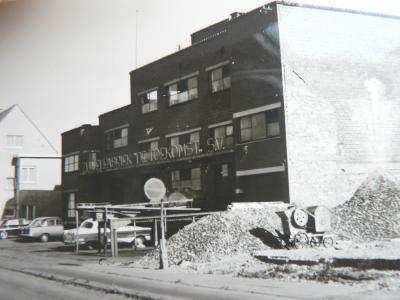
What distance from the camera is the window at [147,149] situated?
3288cm

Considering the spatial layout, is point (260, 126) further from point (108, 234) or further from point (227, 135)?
point (108, 234)

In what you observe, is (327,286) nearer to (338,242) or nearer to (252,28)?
(338,242)

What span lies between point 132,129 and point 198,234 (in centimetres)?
1843

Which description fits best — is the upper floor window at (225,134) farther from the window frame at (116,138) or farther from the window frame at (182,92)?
the window frame at (116,138)

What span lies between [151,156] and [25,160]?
2385 cm

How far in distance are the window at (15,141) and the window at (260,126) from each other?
111 feet

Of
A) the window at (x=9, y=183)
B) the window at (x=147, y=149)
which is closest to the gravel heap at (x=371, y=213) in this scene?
the window at (x=147, y=149)

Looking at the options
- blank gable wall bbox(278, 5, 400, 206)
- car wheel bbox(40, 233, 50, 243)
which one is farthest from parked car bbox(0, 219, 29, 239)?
blank gable wall bbox(278, 5, 400, 206)

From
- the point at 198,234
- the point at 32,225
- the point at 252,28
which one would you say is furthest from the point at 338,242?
the point at 32,225

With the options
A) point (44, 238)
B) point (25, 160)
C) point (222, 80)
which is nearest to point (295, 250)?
point (222, 80)

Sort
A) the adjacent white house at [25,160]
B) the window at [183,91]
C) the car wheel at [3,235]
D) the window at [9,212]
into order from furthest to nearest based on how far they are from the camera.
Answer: the adjacent white house at [25,160], the window at [9,212], the car wheel at [3,235], the window at [183,91]

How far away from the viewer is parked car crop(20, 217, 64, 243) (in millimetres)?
33719

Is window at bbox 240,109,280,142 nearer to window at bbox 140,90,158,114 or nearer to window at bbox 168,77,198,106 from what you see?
window at bbox 168,77,198,106

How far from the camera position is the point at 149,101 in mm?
34562
